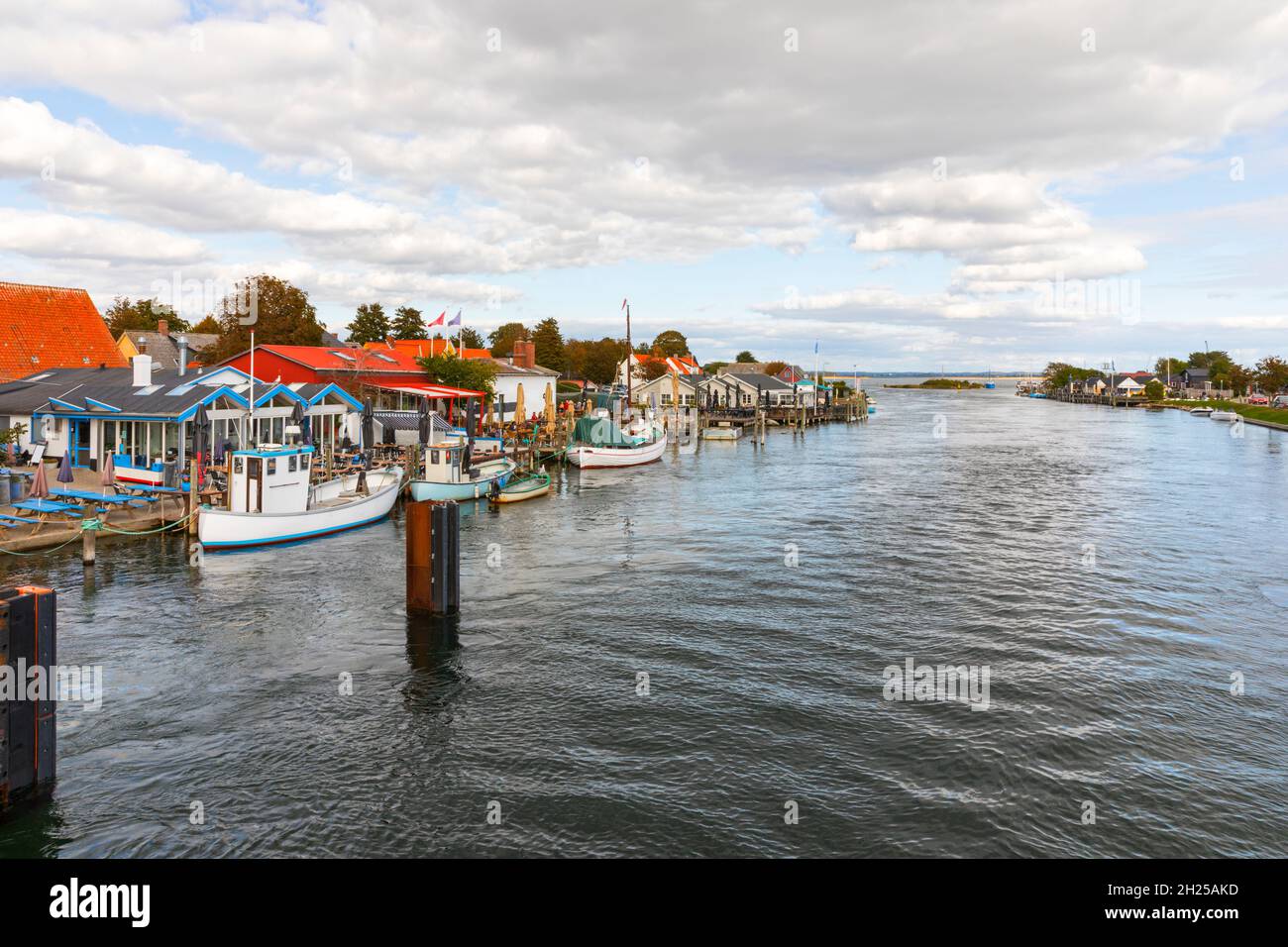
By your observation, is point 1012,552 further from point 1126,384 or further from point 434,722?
point 1126,384

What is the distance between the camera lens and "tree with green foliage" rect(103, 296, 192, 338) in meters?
88.9

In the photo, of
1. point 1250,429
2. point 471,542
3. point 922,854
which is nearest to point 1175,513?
point 471,542

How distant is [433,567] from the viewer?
21922 millimetres

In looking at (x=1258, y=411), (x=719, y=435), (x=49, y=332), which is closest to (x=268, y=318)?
(x=49, y=332)

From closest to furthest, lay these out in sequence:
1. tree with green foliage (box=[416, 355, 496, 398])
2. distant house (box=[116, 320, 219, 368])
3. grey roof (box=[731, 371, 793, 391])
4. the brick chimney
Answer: tree with green foliage (box=[416, 355, 496, 398])
distant house (box=[116, 320, 219, 368])
the brick chimney
grey roof (box=[731, 371, 793, 391])

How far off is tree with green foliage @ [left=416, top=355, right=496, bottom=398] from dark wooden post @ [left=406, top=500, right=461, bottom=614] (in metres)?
42.1

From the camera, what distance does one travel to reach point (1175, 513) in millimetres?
41375

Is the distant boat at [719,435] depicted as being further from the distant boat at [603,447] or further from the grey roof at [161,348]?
the grey roof at [161,348]

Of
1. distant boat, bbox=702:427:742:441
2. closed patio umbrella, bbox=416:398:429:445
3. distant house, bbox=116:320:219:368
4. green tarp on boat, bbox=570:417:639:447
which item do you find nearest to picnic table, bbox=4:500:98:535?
closed patio umbrella, bbox=416:398:429:445

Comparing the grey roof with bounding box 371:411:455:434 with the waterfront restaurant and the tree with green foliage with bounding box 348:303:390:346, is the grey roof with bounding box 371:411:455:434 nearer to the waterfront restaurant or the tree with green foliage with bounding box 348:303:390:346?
the waterfront restaurant

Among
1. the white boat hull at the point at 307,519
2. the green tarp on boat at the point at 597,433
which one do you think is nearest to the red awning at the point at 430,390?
the green tarp on boat at the point at 597,433

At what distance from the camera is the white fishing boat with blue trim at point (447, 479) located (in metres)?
39.9

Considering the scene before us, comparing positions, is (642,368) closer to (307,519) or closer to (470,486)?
(470,486)

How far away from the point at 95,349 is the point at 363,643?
4086 centimetres
